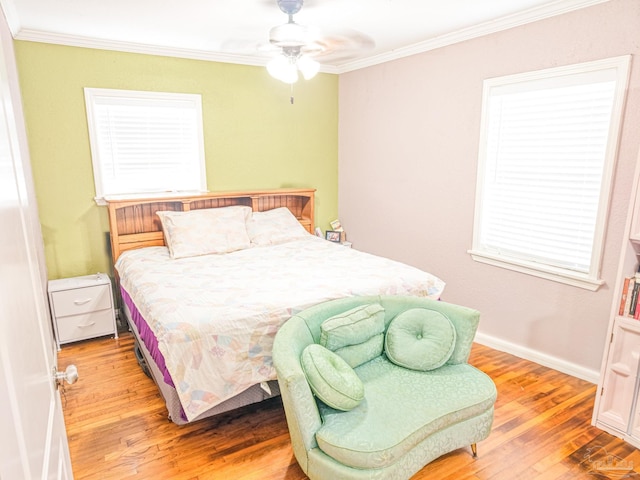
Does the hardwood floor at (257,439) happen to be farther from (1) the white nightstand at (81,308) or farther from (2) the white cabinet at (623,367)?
(1) the white nightstand at (81,308)

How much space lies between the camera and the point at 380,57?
13.3 feet

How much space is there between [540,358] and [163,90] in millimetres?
3796

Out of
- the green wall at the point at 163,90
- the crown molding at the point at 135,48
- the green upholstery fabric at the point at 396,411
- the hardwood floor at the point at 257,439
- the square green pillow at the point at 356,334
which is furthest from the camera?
the green wall at the point at 163,90

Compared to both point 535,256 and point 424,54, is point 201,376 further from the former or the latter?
point 424,54

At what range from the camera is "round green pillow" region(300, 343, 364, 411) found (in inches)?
71.8

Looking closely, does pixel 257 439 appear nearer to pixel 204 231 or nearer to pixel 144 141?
pixel 204 231

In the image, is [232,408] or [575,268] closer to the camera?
[232,408]

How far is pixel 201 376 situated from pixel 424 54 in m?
3.14

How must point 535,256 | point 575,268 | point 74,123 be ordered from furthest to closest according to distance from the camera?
point 74,123 < point 535,256 < point 575,268

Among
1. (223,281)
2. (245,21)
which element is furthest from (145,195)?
(245,21)

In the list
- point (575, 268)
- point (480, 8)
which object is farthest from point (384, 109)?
point (575, 268)

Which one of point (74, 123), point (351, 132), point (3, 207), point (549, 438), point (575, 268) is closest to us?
point (3, 207)

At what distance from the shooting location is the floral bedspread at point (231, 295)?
2117 mm

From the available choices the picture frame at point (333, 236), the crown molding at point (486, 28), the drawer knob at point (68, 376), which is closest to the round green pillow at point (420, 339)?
the drawer knob at point (68, 376)
